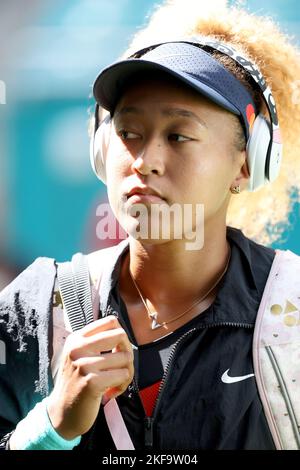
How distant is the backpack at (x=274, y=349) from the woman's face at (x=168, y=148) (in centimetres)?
25

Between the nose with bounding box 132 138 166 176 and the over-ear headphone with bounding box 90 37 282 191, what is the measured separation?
0.22 meters

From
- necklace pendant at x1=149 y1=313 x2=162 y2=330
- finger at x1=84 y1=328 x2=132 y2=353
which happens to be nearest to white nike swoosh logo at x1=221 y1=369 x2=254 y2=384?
necklace pendant at x1=149 y1=313 x2=162 y2=330

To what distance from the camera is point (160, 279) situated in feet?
6.30

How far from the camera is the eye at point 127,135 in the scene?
1771 mm

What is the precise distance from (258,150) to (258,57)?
0.37 metres

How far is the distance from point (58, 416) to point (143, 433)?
0.24 meters

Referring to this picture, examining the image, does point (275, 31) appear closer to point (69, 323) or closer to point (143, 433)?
→ point (69, 323)

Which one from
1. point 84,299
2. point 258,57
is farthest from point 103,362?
point 258,57

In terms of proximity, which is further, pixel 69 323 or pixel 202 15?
pixel 202 15

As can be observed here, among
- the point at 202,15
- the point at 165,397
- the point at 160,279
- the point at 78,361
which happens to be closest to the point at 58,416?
the point at 78,361

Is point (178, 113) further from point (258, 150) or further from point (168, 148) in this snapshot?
point (258, 150)

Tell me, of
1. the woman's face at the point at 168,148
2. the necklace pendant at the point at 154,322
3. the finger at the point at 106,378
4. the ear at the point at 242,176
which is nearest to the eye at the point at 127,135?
the woman's face at the point at 168,148
